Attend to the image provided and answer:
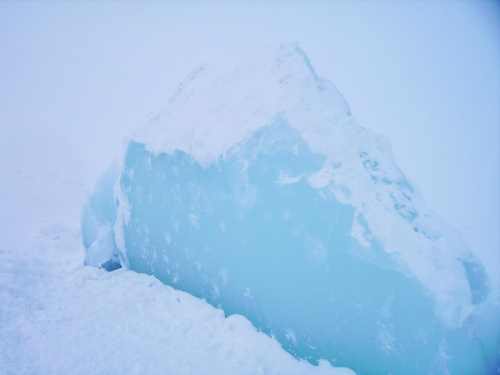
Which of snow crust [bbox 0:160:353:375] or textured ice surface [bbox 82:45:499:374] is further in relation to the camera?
snow crust [bbox 0:160:353:375]

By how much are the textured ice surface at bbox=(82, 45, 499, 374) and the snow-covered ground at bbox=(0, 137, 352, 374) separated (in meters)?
0.60

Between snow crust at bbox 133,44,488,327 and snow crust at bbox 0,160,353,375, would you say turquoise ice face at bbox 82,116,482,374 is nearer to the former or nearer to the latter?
snow crust at bbox 133,44,488,327

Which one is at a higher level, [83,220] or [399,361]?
[399,361]

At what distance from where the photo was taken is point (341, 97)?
311 inches

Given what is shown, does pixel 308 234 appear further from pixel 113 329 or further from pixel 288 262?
pixel 113 329

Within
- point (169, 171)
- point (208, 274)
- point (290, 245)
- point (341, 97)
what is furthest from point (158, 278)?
point (341, 97)

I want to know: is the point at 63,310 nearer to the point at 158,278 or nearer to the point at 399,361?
the point at 158,278

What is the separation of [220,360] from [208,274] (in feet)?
8.40

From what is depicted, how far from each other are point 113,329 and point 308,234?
619 cm

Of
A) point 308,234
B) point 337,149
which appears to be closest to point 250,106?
point 337,149

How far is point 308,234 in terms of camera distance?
20.7 ft

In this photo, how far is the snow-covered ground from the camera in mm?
5379

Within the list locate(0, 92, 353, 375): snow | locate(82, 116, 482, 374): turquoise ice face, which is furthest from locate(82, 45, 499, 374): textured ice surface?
locate(0, 92, 353, 375): snow

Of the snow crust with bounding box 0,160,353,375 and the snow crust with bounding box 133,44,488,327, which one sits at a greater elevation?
the snow crust with bounding box 133,44,488,327
